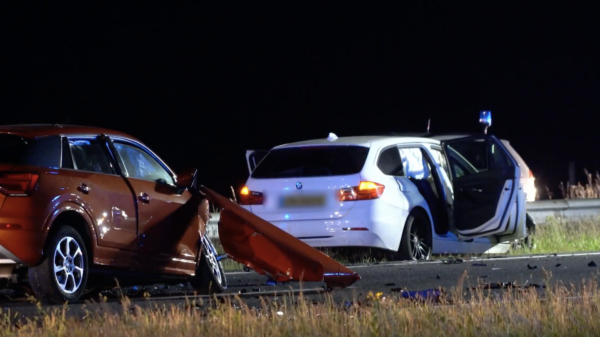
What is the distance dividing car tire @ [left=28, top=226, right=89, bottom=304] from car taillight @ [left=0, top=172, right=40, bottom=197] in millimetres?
403

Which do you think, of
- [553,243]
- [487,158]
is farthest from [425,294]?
[553,243]

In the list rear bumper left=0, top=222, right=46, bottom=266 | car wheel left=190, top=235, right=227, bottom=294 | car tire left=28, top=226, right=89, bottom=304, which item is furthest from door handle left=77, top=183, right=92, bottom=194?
car wheel left=190, top=235, right=227, bottom=294

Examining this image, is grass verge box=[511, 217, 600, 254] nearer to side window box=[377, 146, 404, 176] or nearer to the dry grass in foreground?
side window box=[377, 146, 404, 176]

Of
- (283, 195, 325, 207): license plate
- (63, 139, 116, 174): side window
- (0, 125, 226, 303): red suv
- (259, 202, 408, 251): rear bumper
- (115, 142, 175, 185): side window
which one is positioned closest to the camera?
(0, 125, 226, 303): red suv

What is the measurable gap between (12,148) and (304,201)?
12.2 ft

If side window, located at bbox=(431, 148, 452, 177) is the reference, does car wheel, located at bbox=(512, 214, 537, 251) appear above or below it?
below

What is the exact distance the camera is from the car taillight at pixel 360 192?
1171cm

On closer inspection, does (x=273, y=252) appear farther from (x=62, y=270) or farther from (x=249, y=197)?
(x=249, y=197)

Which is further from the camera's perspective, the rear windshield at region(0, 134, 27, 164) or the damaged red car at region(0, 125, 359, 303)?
the rear windshield at region(0, 134, 27, 164)

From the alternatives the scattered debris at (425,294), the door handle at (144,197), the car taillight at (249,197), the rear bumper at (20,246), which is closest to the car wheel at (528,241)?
the car taillight at (249,197)

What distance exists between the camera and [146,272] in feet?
31.2

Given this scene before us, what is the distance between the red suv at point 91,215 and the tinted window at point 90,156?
0.01 metres

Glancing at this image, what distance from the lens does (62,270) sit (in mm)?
8641

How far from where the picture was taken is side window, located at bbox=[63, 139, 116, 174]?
922cm
